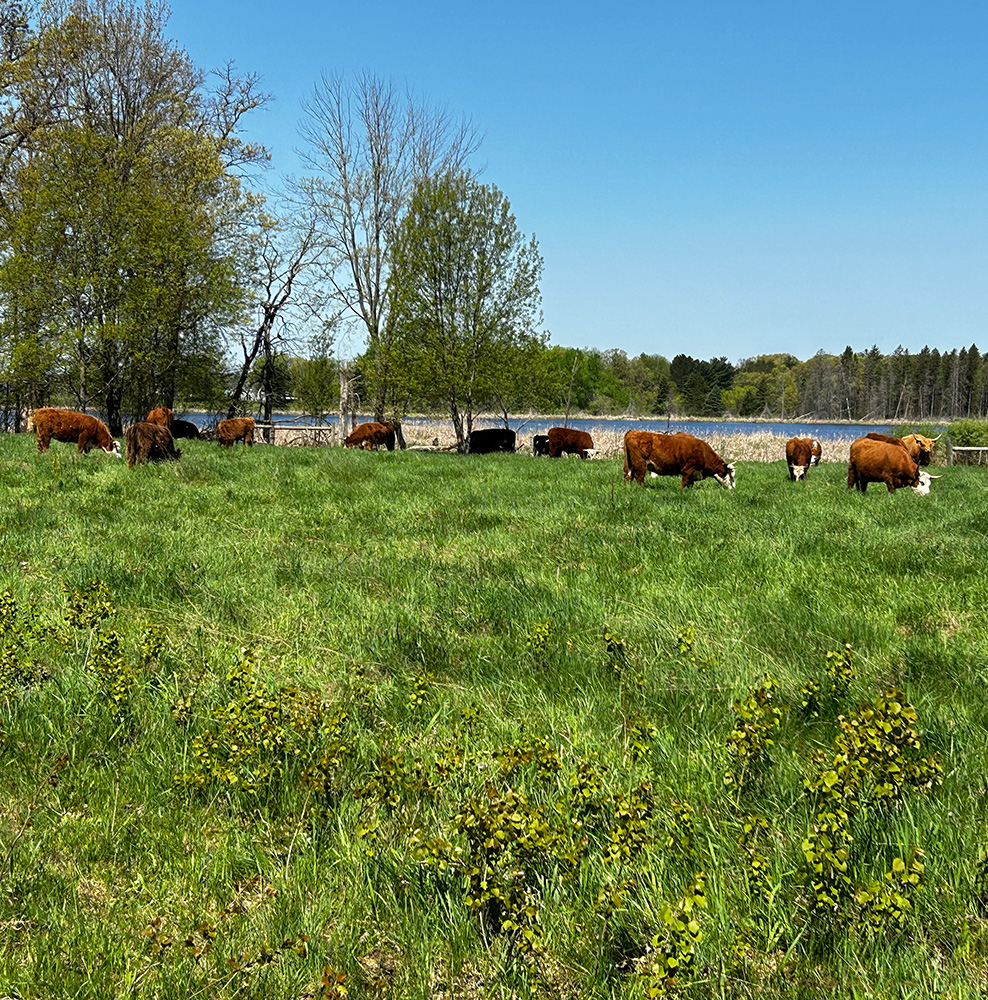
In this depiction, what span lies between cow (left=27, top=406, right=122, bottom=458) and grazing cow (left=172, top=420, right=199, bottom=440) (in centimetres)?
1144

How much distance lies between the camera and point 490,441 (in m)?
31.8

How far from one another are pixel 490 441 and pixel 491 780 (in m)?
29.1

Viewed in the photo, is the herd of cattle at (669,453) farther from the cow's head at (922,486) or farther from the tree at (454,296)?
the tree at (454,296)

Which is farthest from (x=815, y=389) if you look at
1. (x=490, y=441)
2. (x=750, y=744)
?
(x=750, y=744)

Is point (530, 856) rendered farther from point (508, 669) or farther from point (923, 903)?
point (508, 669)

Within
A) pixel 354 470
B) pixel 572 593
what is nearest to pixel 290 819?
pixel 572 593

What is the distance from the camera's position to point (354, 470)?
1493cm

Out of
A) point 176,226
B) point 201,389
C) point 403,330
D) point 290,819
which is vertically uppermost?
point 176,226

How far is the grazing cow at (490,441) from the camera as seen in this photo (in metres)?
31.3

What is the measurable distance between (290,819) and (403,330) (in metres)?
27.6

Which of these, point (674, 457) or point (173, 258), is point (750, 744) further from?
point (173, 258)

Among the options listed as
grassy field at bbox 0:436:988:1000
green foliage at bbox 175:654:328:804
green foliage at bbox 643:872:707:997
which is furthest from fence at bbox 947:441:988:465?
green foliage at bbox 643:872:707:997

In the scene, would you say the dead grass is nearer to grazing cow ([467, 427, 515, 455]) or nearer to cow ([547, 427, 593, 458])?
grazing cow ([467, 427, 515, 455])

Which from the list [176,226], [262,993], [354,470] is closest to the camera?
[262,993]
